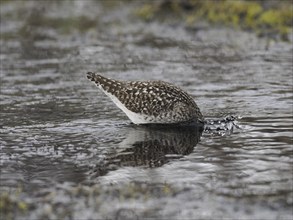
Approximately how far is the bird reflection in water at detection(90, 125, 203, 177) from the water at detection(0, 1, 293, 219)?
19 millimetres

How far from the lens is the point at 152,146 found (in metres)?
12.0

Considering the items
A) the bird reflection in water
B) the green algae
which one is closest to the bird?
the bird reflection in water

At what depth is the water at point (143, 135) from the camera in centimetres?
940

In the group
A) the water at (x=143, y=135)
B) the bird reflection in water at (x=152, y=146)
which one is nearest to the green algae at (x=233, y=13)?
the water at (x=143, y=135)

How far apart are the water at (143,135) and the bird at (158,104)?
228 mm

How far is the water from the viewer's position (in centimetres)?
940

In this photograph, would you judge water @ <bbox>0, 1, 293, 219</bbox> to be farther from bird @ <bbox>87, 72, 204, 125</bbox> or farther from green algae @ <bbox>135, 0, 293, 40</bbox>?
green algae @ <bbox>135, 0, 293, 40</bbox>

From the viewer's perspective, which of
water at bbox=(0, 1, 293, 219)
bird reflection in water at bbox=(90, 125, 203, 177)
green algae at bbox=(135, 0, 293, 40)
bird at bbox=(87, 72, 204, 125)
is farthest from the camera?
green algae at bbox=(135, 0, 293, 40)

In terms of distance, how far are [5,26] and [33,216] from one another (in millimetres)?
18718

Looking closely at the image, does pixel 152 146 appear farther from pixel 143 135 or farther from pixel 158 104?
pixel 158 104

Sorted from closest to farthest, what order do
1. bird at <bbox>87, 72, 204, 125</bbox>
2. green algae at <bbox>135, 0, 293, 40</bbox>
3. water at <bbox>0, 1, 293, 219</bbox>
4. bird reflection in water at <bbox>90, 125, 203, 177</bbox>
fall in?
1. water at <bbox>0, 1, 293, 219</bbox>
2. bird reflection in water at <bbox>90, 125, 203, 177</bbox>
3. bird at <bbox>87, 72, 204, 125</bbox>
4. green algae at <bbox>135, 0, 293, 40</bbox>

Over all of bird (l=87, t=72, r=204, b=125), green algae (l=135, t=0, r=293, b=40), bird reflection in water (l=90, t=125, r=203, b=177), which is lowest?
bird reflection in water (l=90, t=125, r=203, b=177)

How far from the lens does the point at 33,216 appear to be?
9055mm

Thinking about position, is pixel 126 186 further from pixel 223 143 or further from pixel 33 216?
pixel 223 143
